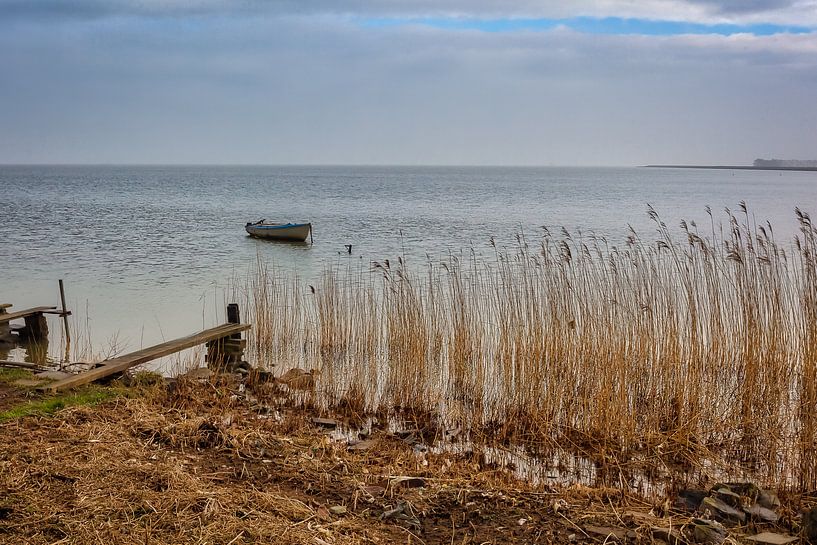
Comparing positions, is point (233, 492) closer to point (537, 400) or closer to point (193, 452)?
point (193, 452)

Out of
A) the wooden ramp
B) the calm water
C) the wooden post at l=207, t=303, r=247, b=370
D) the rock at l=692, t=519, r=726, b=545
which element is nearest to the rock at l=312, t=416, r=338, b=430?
the wooden post at l=207, t=303, r=247, b=370

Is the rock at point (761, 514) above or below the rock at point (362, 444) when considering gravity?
above

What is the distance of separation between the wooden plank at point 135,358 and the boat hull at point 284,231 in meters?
19.2

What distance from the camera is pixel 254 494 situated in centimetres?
475

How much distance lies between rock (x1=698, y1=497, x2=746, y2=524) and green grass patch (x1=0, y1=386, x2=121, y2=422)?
5551 millimetres

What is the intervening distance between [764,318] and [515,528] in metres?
4.51

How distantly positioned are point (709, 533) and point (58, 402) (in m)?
5.80

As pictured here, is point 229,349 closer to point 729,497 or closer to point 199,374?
point 199,374

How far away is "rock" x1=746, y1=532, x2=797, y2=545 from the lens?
4465 mm

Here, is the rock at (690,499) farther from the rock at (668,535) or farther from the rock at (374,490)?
the rock at (374,490)

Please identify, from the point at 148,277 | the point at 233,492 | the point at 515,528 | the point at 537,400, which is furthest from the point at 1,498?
the point at 148,277

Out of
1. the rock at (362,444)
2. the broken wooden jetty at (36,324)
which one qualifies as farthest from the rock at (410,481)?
the broken wooden jetty at (36,324)

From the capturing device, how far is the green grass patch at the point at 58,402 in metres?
6.34

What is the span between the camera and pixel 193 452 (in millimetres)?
5664
